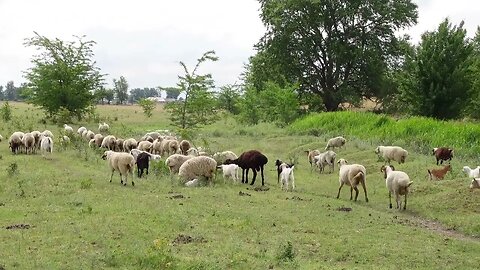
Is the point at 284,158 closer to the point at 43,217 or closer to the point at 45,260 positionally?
the point at 43,217

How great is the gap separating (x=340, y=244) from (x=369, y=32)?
37.2 meters

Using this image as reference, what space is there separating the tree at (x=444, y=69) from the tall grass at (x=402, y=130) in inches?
109

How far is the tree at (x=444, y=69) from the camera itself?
3116 centimetres

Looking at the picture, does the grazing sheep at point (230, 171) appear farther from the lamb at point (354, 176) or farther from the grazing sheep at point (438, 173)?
the grazing sheep at point (438, 173)

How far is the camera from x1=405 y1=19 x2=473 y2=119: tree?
31.2 meters

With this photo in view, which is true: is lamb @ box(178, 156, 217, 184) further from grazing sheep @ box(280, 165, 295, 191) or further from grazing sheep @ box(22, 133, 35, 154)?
grazing sheep @ box(22, 133, 35, 154)

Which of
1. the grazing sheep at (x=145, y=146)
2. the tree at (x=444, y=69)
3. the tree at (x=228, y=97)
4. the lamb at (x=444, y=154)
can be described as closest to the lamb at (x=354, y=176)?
the lamb at (x=444, y=154)

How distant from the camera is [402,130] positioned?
1135 inches

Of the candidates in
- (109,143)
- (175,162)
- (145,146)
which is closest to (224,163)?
(175,162)

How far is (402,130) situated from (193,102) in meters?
13.9

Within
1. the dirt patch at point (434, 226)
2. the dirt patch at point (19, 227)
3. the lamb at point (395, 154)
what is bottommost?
the dirt patch at point (434, 226)

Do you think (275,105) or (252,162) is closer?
(252,162)

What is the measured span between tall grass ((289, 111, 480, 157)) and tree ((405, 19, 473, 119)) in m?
2.78

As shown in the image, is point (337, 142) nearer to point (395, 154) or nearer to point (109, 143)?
point (395, 154)
